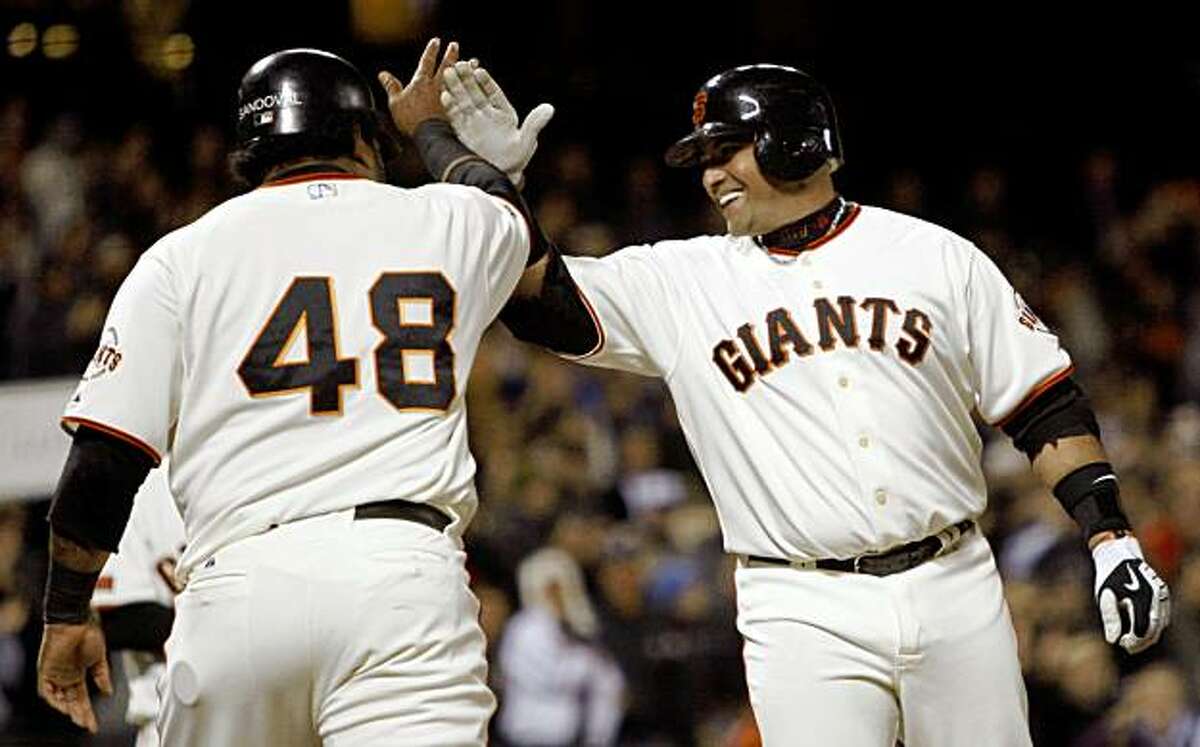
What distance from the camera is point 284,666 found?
3.91 metres

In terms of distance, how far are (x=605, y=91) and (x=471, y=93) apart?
9.81 metres

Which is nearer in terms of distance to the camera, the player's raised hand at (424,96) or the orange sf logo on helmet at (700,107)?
the player's raised hand at (424,96)

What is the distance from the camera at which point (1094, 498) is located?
4941 mm

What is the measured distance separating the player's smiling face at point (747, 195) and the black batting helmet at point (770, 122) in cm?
3

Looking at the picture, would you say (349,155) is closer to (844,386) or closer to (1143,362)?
(844,386)

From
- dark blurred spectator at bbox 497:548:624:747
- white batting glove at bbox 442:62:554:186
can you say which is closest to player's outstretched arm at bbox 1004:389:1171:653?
white batting glove at bbox 442:62:554:186

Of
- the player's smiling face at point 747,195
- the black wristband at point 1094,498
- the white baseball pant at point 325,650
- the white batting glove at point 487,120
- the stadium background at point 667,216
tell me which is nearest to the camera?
the white baseball pant at point 325,650

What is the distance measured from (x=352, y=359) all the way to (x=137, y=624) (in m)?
2.03

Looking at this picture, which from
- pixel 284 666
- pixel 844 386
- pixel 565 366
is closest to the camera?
pixel 284 666

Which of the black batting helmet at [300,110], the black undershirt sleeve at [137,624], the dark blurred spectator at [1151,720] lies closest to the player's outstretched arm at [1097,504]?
the black batting helmet at [300,110]

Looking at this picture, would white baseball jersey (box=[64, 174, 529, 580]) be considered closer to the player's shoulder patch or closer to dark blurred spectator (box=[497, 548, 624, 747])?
the player's shoulder patch

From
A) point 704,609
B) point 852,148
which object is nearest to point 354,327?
point 704,609

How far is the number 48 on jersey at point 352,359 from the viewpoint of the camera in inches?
161

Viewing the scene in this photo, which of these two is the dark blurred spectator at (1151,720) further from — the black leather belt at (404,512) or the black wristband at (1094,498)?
the black leather belt at (404,512)
